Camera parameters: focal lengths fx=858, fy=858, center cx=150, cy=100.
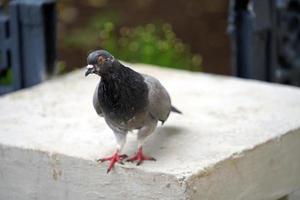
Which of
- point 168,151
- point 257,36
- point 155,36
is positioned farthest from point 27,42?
point 155,36

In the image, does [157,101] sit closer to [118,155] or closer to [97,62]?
[118,155]

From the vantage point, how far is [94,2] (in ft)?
25.3

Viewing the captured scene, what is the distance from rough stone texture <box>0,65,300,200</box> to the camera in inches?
140

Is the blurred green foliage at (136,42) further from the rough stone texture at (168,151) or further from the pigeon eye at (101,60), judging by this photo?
the pigeon eye at (101,60)

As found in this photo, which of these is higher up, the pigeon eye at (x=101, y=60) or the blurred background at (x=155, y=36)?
the pigeon eye at (x=101, y=60)

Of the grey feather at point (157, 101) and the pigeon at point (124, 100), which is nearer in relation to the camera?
the pigeon at point (124, 100)

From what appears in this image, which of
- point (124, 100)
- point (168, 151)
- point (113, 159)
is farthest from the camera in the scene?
point (168, 151)

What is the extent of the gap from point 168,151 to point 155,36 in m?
3.52

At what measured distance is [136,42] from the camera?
682 cm

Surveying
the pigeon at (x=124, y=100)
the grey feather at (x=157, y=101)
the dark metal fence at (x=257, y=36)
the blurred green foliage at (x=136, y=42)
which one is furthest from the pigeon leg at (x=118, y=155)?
the blurred green foliage at (x=136, y=42)

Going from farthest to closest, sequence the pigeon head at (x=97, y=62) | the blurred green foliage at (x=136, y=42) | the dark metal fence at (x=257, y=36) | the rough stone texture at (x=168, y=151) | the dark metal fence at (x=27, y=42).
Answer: the blurred green foliage at (x=136, y=42), the dark metal fence at (x=257, y=36), the dark metal fence at (x=27, y=42), the rough stone texture at (x=168, y=151), the pigeon head at (x=97, y=62)

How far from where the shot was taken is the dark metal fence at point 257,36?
521cm

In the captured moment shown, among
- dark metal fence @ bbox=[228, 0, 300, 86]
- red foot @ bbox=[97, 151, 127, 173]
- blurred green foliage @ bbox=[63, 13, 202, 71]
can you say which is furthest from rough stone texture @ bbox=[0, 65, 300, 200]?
blurred green foliage @ bbox=[63, 13, 202, 71]

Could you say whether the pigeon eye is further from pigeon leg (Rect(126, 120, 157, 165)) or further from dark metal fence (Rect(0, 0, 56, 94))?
dark metal fence (Rect(0, 0, 56, 94))
